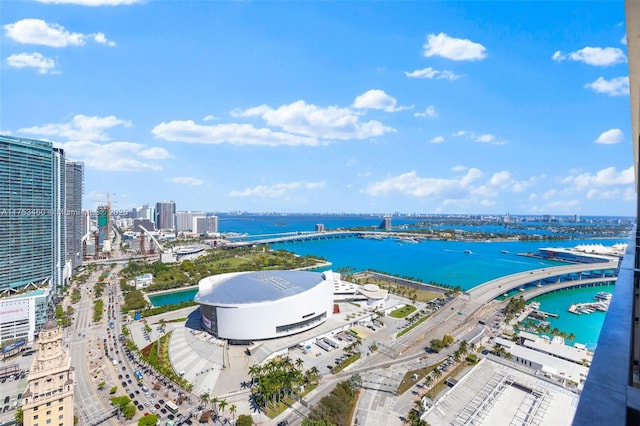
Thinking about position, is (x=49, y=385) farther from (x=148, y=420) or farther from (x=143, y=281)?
(x=143, y=281)

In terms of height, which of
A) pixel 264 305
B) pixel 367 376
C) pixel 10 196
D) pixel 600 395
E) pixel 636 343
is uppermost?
pixel 10 196

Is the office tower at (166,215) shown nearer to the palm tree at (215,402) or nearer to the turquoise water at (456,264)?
the turquoise water at (456,264)

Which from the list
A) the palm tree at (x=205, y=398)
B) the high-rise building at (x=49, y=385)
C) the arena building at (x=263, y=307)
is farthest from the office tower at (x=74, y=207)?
the palm tree at (x=205, y=398)

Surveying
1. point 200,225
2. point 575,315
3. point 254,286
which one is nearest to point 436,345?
A: point 254,286

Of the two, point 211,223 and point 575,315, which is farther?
point 211,223

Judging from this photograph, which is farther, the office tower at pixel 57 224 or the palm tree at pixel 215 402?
the office tower at pixel 57 224

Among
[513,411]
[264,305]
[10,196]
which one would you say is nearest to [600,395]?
[513,411]

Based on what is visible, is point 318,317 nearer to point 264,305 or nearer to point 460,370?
point 264,305
